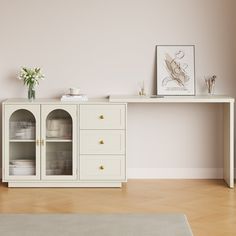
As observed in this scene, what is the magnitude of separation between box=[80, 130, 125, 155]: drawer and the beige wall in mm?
533

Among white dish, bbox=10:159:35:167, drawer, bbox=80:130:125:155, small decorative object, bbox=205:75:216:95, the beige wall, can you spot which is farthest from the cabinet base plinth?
small decorative object, bbox=205:75:216:95

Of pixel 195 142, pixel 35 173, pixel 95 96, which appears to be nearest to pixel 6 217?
pixel 35 173

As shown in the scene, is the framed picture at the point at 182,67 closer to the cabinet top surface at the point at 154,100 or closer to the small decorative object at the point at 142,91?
the small decorative object at the point at 142,91

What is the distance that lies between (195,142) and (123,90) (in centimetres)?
89

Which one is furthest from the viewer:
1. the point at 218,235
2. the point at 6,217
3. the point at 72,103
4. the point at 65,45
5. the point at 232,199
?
the point at 65,45

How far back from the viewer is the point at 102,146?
20.4ft

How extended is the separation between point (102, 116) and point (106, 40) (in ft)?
2.75

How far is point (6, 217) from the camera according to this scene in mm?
4988

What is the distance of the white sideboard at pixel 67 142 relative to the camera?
6.17 metres

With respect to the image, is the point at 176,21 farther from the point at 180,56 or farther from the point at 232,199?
the point at 232,199

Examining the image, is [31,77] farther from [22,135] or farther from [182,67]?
[182,67]

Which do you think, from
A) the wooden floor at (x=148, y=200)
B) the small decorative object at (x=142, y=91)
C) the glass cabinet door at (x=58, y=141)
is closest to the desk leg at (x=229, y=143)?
the wooden floor at (x=148, y=200)

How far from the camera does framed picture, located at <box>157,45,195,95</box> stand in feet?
21.5

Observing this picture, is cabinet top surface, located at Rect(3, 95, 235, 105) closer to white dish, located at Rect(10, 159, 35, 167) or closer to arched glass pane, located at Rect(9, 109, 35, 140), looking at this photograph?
arched glass pane, located at Rect(9, 109, 35, 140)
